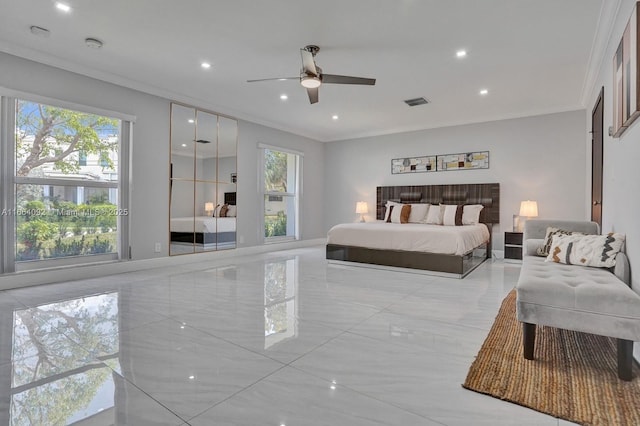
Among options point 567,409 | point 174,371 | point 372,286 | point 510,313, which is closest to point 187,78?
point 372,286

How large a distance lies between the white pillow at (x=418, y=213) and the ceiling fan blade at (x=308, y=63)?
3.68 m

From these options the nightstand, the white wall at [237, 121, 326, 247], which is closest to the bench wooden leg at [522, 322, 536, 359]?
the nightstand

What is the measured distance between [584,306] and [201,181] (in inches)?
213

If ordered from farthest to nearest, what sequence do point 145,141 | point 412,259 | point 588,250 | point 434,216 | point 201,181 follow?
point 434,216 → point 201,181 → point 145,141 → point 412,259 → point 588,250

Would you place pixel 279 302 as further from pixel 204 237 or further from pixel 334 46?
pixel 204 237

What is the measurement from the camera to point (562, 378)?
176cm

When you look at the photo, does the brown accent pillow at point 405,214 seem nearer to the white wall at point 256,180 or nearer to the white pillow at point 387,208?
the white pillow at point 387,208

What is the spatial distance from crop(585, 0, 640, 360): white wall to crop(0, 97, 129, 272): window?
545 cm

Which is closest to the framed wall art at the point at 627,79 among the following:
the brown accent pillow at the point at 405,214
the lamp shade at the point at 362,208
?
the brown accent pillow at the point at 405,214

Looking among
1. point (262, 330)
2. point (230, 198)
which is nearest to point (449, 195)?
point (230, 198)

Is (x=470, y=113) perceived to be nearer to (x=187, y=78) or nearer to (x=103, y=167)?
(x=187, y=78)

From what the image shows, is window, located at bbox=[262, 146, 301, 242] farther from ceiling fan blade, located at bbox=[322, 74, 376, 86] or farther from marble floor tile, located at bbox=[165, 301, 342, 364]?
marble floor tile, located at bbox=[165, 301, 342, 364]

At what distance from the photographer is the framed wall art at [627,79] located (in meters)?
2.19

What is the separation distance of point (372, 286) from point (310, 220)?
436 centimetres
